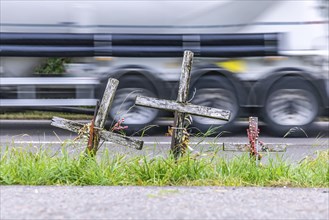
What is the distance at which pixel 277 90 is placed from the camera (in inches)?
432

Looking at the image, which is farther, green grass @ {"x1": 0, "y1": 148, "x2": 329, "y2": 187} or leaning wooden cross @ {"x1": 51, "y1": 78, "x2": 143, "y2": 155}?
leaning wooden cross @ {"x1": 51, "y1": 78, "x2": 143, "y2": 155}

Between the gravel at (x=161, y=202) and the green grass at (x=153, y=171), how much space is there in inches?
7.4

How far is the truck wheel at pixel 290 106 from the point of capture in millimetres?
10953

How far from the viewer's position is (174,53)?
1117 cm

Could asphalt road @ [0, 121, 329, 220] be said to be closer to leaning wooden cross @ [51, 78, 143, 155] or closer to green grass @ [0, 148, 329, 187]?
green grass @ [0, 148, 329, 187]

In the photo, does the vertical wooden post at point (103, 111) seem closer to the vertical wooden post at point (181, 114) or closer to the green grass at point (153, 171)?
the green grass at point (153, 171)

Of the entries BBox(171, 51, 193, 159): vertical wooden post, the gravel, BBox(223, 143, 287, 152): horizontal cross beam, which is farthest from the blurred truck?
the gravel

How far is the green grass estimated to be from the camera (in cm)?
543

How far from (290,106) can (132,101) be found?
9.43 feet

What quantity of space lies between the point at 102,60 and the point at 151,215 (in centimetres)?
710

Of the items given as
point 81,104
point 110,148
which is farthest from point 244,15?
point 110,148

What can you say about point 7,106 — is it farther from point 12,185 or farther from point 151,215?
point 151,215

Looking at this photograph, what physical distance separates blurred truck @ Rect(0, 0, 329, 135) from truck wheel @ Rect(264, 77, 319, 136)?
0.7 inches

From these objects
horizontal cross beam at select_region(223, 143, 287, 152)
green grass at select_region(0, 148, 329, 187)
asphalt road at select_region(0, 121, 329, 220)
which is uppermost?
horizontal cross beam at select_region(223, 143, 287, 152)
